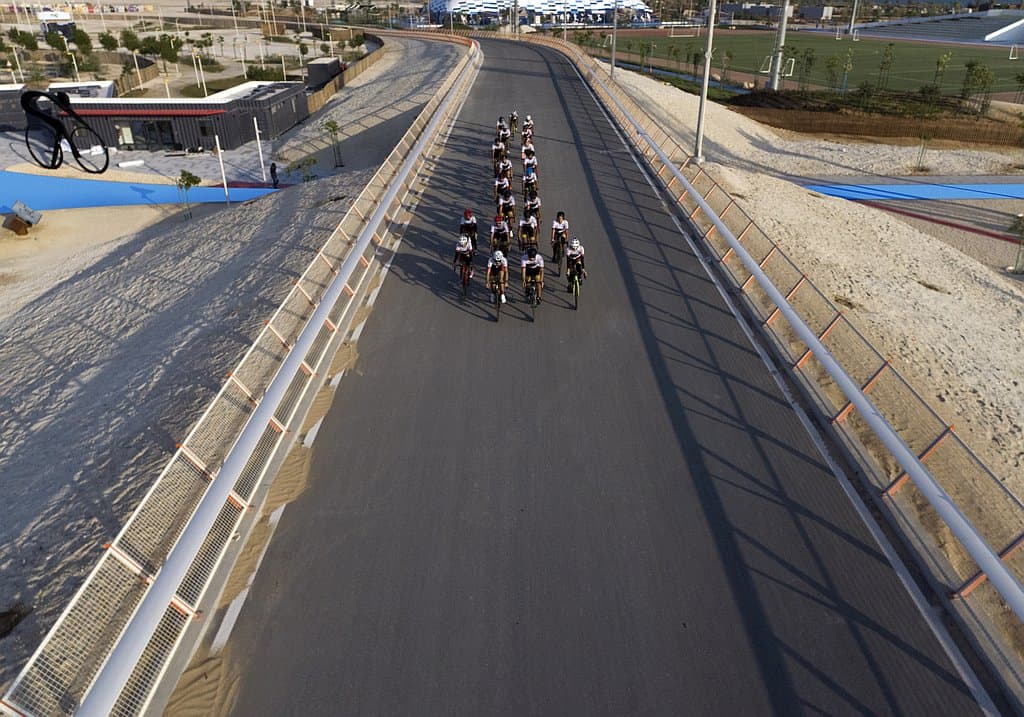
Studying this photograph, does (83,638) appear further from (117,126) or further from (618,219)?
(117,126)

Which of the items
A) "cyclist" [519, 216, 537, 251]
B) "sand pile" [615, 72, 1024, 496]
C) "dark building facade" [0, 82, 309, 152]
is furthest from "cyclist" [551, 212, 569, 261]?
"dark building facade" [0, 82, 309, 152]

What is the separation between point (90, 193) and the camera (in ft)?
122

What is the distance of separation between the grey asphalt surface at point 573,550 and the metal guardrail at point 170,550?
70cm

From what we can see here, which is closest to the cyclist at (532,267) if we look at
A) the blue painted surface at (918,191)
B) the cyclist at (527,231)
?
the cyclist at (527,231)

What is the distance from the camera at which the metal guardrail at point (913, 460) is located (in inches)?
271

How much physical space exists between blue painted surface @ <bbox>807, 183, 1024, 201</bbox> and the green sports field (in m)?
36.7

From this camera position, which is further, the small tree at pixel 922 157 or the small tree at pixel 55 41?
the small tree at pixel 55 41

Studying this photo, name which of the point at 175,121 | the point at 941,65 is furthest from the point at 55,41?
the point at 941,65

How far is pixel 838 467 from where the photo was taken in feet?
30.1

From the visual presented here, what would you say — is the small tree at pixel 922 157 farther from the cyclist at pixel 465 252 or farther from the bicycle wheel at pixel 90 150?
the bicycle wheel at pixel 90 150

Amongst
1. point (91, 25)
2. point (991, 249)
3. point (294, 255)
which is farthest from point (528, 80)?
point (91, 25)

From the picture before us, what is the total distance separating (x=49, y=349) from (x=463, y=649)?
57.3 feet

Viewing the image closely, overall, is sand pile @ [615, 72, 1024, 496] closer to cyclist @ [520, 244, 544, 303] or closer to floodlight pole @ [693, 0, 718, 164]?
floodlight pole @ [693, 0, 718, 164]

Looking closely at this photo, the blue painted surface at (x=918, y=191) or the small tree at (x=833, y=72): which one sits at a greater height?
the small tree at (x=833, y=72)
